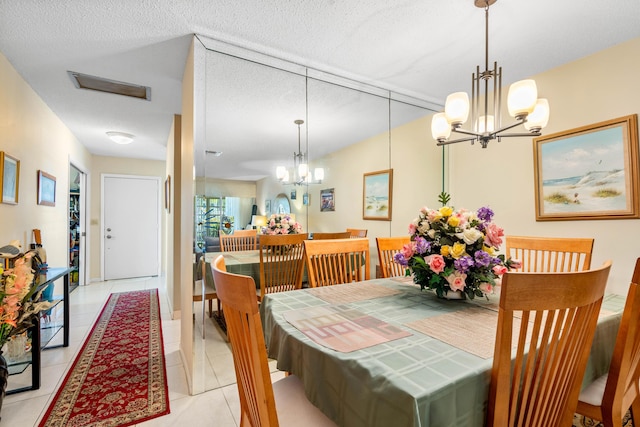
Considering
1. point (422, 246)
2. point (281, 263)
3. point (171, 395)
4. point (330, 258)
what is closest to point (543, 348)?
point (422, 246)

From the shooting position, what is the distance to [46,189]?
312cm

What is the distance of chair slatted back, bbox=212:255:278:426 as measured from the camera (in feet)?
2.33

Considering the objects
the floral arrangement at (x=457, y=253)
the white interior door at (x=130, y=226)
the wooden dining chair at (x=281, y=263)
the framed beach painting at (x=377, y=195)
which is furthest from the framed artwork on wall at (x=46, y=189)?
the floral arrangement at (x=457, y=253)

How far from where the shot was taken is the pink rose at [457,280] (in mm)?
1250

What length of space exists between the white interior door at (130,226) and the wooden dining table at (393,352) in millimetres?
5143

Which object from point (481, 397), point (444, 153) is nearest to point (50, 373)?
point (481, 397)

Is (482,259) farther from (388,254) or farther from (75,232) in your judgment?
(75,232)

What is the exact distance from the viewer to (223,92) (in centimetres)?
233

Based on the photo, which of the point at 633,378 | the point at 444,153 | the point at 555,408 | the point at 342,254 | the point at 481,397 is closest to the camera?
the point at 481,397

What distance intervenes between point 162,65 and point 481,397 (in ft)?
9.40

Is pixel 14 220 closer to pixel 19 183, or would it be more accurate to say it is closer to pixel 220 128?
pixel 19 183

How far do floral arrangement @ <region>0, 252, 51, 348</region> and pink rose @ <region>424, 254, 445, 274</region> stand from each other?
209cm

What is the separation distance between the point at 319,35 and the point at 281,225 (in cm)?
151

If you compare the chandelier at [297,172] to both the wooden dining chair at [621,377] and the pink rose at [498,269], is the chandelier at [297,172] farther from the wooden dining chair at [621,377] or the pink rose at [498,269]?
the wooden dining chair at [621,377]
